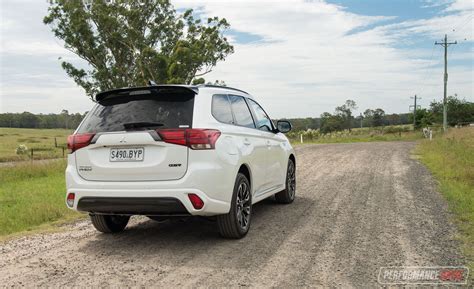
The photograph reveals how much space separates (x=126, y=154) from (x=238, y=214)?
5.06 ft

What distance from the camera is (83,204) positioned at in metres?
4.93

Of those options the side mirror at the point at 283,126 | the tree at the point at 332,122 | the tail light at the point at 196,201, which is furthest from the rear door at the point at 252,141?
the tree at the point at 332,122

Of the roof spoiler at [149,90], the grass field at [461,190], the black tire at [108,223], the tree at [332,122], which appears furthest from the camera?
the tree at [332,122]

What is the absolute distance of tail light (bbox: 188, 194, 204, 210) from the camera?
460 cm

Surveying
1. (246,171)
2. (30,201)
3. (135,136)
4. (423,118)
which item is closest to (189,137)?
(135,136)

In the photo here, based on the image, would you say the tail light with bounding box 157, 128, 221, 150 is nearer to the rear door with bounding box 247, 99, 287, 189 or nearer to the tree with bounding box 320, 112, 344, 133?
the rear door with bounding box 247, 99, 287, 189

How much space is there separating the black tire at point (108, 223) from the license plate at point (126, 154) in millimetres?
1233

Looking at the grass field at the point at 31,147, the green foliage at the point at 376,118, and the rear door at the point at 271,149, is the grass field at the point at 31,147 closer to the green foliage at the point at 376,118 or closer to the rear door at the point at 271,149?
the rear door at the point at 271,149

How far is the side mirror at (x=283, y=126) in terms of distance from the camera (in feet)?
25.2

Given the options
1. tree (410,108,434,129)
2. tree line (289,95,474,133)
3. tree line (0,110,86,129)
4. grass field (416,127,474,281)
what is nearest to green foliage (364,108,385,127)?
tree line (289,95,474,133)

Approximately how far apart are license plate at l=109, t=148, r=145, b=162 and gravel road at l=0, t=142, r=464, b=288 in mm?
1059

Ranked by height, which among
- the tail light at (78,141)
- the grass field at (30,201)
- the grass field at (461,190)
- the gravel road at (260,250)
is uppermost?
the tail light at (78,141)

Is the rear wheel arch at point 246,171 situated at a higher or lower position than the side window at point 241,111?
lower

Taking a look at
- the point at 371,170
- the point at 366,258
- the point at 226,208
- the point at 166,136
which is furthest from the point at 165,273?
the point at 371,170
